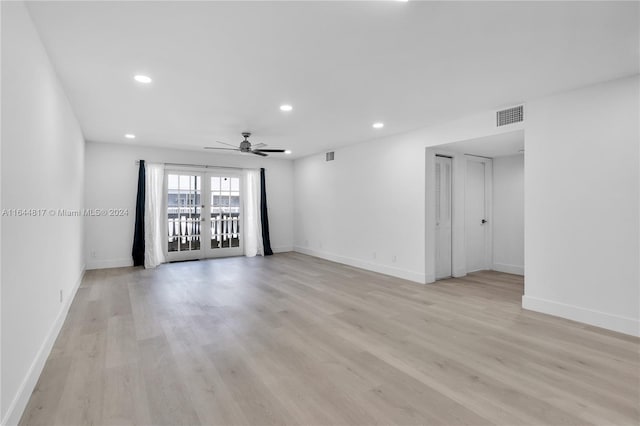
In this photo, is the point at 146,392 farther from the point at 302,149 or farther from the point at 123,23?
the point at 302,149

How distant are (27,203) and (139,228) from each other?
202 inches

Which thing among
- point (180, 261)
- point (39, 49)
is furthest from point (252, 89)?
point (180, 261)

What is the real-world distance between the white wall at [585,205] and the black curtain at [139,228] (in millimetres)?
7091

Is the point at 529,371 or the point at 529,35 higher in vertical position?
the point at 529,35

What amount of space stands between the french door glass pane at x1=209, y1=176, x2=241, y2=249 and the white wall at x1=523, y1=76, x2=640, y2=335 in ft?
21.3

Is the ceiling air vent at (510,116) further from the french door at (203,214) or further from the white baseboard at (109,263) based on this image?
the white baseboard at (109,263)

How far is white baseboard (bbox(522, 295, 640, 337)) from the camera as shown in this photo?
10.9 ft

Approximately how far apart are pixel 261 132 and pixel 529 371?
5034 mm

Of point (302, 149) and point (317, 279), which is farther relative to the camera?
point (302, 149)

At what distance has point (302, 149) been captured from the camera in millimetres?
7609

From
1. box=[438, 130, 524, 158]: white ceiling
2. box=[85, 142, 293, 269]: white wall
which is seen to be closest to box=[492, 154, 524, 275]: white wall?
box=[438, 130, 524, 158]: white ceiling

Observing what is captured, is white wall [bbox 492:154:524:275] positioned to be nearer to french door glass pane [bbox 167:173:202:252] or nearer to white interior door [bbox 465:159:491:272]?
white interior door [bbox 465:159:491:272]

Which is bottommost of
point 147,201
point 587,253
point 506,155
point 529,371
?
point 529,371

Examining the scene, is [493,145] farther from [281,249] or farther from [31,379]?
[31,379]
